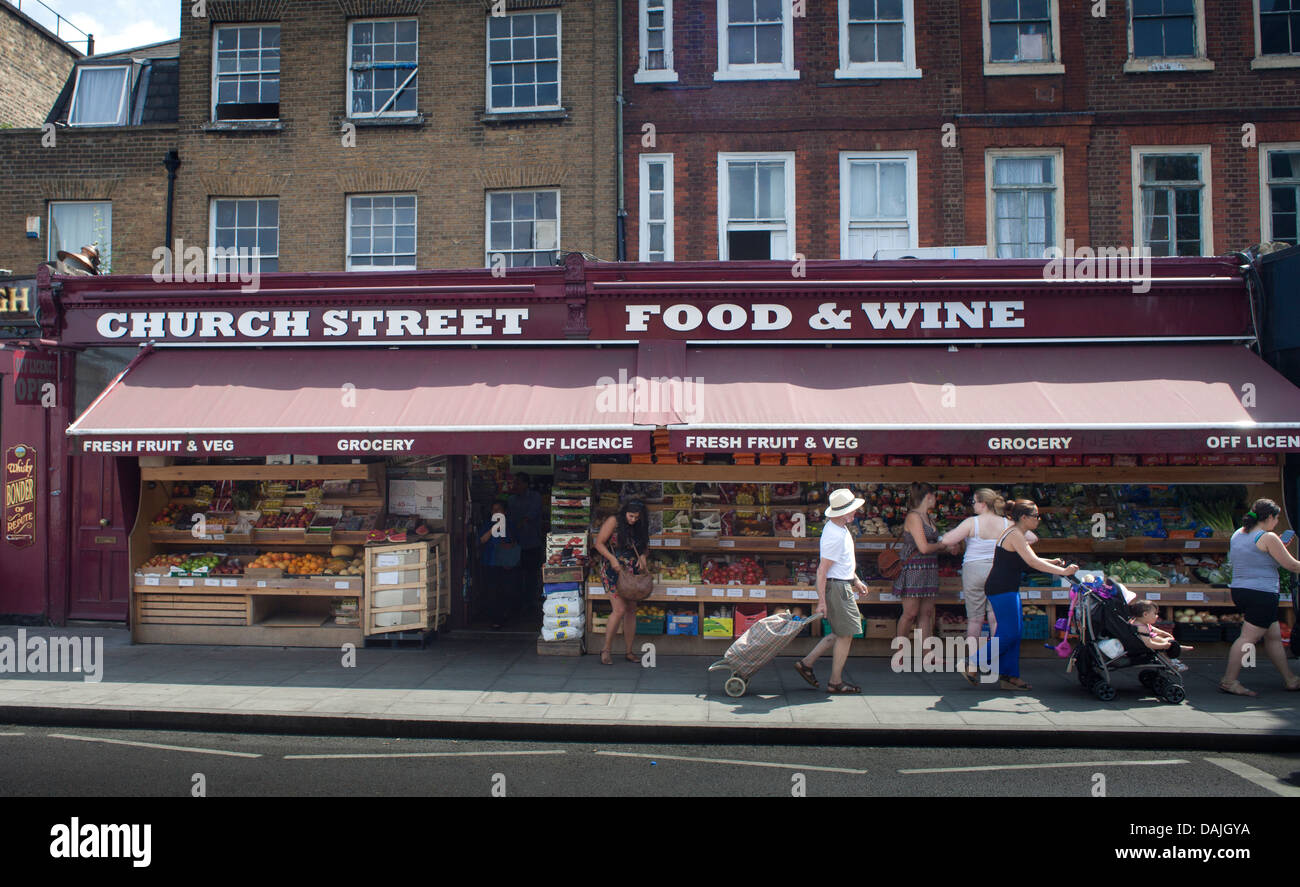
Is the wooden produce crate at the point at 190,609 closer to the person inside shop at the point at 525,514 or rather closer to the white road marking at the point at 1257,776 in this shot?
the person inside shop at the point at 525,514

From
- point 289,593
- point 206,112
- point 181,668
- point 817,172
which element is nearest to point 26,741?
point 181,668

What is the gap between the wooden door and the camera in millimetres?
12016

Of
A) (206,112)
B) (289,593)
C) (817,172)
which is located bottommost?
Answer: (289,593)

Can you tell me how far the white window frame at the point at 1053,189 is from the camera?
41.8ft

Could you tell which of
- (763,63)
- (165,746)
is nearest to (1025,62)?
(763,63)

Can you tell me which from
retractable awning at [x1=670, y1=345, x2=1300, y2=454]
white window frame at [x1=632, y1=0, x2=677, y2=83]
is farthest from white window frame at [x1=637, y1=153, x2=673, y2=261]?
retractable awning at [x1=670, y1=345, x2=1300, y2=454]

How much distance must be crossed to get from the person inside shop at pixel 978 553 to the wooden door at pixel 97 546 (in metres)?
11.1

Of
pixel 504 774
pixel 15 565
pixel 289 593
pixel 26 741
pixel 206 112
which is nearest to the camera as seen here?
pixel 504 774

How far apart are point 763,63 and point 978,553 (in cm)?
835

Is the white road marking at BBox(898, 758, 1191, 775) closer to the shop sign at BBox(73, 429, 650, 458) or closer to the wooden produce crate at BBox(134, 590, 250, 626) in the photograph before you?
the shop sign at BBox(73, 429, 650, 458)

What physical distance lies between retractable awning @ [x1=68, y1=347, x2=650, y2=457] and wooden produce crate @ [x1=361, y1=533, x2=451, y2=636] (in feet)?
4.77

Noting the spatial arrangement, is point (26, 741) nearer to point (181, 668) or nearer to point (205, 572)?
point (181, 668)

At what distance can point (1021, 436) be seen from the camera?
9328 millimetres

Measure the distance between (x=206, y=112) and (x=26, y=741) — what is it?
409 inches
